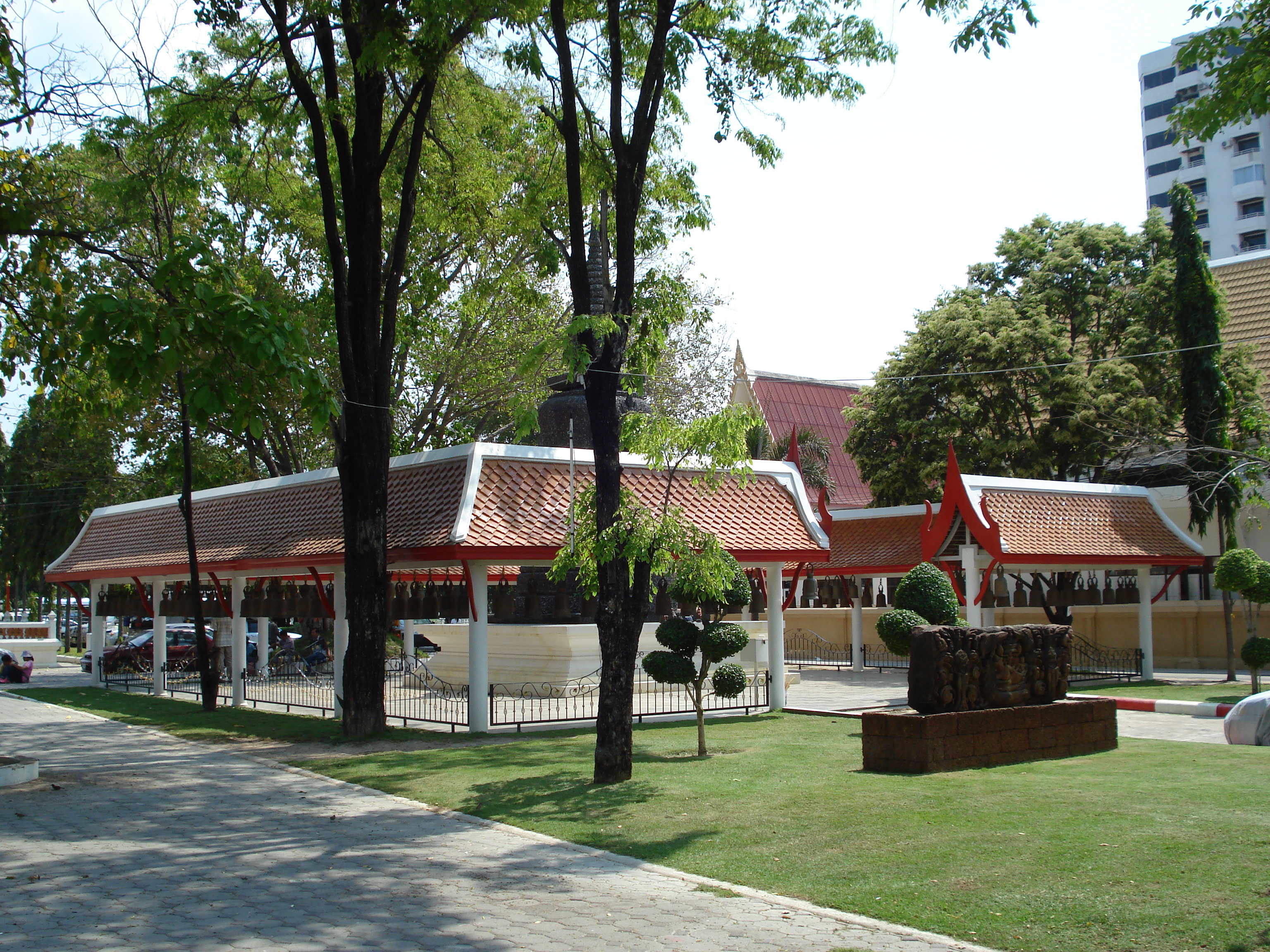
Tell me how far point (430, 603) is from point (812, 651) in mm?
21591

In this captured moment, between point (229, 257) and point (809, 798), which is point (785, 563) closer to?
point (809, 798)

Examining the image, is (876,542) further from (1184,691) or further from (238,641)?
(238,641)

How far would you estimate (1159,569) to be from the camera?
30.8 m

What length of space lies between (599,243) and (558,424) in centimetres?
426

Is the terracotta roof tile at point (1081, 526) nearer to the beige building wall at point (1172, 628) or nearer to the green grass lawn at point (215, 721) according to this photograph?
the beige building wall at point (1172, 628)

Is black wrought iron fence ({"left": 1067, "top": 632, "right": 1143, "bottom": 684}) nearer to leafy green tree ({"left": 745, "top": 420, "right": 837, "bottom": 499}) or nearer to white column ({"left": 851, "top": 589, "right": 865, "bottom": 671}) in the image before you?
white column ({"left": 851, "top": 589, "right": 865, "bottom": 671})

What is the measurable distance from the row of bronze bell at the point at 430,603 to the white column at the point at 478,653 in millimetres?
290

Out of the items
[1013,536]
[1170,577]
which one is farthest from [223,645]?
[1170,577]

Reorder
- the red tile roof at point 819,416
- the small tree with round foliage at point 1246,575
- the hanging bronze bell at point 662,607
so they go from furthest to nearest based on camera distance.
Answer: the red tile roof at point 819,416 < the hanging bronze bell at point 662,607 < the small tree with round foliage at point 1246,575

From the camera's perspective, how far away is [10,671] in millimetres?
31625

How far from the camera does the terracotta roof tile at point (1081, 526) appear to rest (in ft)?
77.2

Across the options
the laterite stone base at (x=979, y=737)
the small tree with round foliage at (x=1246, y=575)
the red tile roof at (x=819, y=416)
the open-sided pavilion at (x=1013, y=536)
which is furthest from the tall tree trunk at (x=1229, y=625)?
the red tile roof at (x=819, y=416)

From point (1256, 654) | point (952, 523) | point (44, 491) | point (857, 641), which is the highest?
point (44, 491)

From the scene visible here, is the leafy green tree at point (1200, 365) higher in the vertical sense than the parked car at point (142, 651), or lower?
higher
